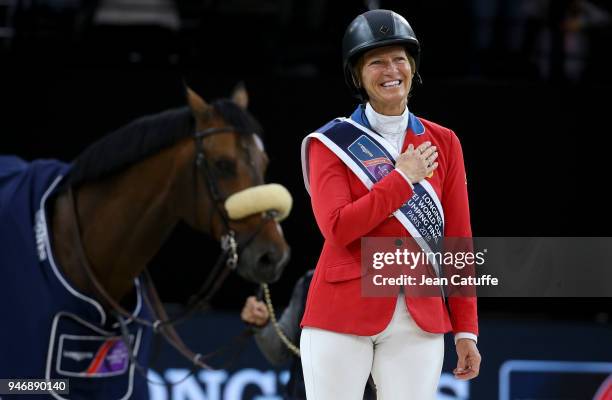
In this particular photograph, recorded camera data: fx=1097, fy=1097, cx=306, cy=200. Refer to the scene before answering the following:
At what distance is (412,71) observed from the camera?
2127 millimetres

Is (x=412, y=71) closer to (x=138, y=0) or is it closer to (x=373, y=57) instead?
(x=373, y=57)

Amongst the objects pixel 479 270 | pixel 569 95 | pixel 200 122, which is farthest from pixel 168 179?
pixel 569 95

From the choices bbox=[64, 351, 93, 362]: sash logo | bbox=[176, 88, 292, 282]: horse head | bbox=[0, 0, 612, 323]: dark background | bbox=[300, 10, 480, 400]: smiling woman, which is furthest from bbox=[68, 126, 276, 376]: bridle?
bbox=[300, 10, 480, 400]: smiling woman

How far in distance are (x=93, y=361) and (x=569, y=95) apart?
7.70 feet

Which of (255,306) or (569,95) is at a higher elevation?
(569,95)

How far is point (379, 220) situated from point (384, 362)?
26 cm

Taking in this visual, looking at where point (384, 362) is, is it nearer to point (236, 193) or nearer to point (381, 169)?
point (381, 169)

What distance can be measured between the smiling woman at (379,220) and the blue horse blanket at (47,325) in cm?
128

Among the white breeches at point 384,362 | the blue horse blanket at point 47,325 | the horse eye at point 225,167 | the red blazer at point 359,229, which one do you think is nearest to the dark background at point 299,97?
the horse eye at point 225,167

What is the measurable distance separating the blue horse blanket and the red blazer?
1.28 meters

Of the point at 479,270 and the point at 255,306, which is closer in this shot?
the point at 479,270

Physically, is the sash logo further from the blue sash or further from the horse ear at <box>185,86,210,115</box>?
the blue sash

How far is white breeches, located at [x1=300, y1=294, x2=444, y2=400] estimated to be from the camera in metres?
2.00

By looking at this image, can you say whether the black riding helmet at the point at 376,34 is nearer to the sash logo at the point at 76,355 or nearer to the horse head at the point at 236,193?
the horse head at the point at 236,193
